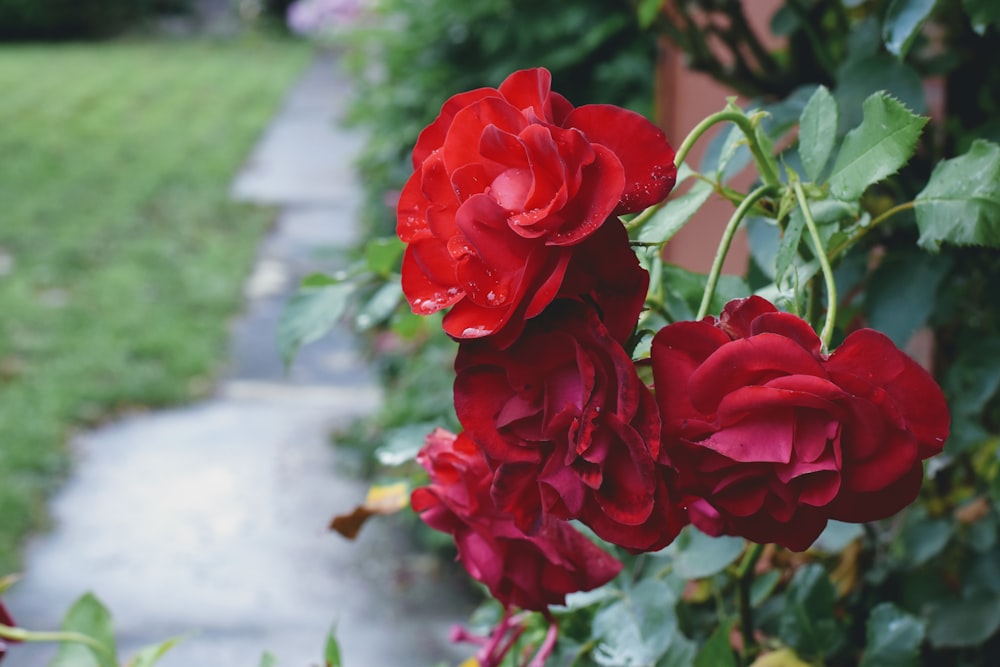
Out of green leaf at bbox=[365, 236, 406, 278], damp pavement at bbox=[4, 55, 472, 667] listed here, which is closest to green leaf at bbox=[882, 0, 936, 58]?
green leaf at bbox=[365, 236, 406, 278]

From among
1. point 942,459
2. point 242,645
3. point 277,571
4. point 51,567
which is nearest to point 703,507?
point 942,459

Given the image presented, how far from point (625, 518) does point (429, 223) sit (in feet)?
0.49

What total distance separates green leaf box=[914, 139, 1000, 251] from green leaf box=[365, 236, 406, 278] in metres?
0.47

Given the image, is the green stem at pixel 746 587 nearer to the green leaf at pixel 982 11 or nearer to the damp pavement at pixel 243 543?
the green leaf at pixel 982 11

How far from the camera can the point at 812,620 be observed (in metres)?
0.85

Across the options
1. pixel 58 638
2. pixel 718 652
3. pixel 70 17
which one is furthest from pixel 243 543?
pixel 70 17

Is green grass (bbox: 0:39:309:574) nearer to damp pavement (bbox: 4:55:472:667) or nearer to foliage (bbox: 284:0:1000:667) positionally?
damp pavement (bbox: 4:55:472:667)

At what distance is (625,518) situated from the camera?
1.54ft

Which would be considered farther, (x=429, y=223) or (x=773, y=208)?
(x=773, y=208)

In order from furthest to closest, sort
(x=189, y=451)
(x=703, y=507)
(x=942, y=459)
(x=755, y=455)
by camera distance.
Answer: (x=189, y=451) → (x=942, y=459) → (x=703, y=507) → (x=755, y=455)

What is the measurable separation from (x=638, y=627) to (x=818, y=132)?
367 millimetres

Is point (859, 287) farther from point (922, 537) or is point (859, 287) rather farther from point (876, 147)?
point (876, 147)

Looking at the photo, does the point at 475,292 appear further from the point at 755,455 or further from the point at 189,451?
the point at 189,451

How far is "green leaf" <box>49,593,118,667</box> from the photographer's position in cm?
85
